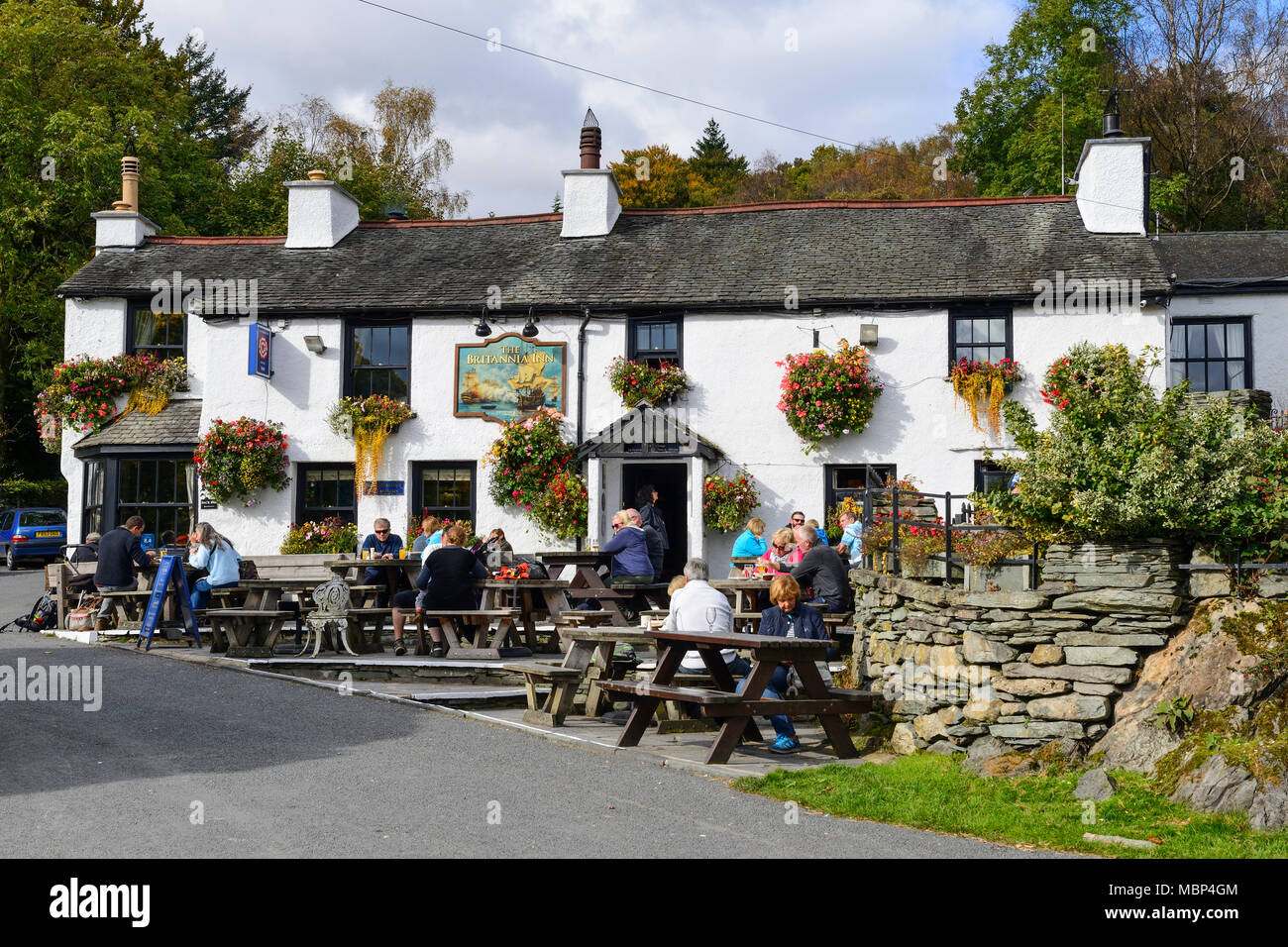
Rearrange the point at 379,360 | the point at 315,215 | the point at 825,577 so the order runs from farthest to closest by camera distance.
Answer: the point at 315,215 → the point at 379,360 → the point at 825,577

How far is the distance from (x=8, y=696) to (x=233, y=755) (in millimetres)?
3935

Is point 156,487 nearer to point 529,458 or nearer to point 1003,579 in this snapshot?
point 529,458

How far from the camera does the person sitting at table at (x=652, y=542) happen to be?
50.5 feet

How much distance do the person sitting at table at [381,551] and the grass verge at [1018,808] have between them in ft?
27.2

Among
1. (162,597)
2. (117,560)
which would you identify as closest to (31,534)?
(117,560)

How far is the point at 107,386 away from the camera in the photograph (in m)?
21.5

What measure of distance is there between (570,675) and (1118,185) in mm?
14618

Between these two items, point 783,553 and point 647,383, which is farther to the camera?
point 647,383

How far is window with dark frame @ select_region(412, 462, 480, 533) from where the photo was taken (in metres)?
20.0

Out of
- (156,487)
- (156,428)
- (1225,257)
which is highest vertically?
(1225,257)

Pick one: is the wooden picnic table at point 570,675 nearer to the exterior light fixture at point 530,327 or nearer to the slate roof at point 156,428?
the exterior light fixture at point 530,327

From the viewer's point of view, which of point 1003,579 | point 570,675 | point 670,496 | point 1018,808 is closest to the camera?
point 1018,808

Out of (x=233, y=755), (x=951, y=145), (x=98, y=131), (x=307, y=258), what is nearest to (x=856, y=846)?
(x=233, y=755)

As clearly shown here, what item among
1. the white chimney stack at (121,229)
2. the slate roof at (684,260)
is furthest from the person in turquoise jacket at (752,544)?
the white chimney stack at (121,229)
